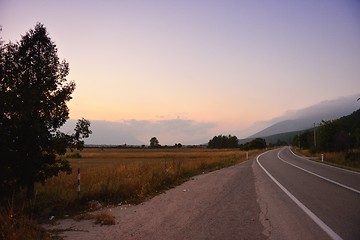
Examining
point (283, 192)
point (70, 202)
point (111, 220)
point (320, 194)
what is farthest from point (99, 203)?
point (320, 194)

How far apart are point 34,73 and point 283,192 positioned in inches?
383

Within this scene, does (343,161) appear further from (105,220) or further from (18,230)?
(18,230)

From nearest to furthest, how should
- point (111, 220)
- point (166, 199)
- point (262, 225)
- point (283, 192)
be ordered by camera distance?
point (262, 225) → point (111, 220) → point (166, 199) → point (283, 192)

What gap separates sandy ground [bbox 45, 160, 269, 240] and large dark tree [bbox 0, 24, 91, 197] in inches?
101

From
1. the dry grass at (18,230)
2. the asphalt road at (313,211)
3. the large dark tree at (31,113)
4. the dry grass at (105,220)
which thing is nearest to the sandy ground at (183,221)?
the dry grass at (105,220)

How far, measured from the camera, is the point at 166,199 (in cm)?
1215

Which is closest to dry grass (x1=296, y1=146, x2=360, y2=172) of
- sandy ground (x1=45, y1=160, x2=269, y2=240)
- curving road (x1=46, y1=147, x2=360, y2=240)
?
curving road (x1=46, y1=147, x2=360, y2=240)

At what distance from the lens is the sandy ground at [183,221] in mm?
7230

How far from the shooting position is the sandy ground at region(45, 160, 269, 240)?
7.23 meters

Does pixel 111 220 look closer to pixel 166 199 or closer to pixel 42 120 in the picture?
pixel 166 199

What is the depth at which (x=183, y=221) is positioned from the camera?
8.43m

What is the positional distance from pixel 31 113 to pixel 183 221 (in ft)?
20.2

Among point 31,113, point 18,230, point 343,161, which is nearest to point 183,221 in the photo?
point 18,230

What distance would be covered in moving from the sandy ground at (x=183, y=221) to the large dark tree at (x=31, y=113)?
2.57 metres
